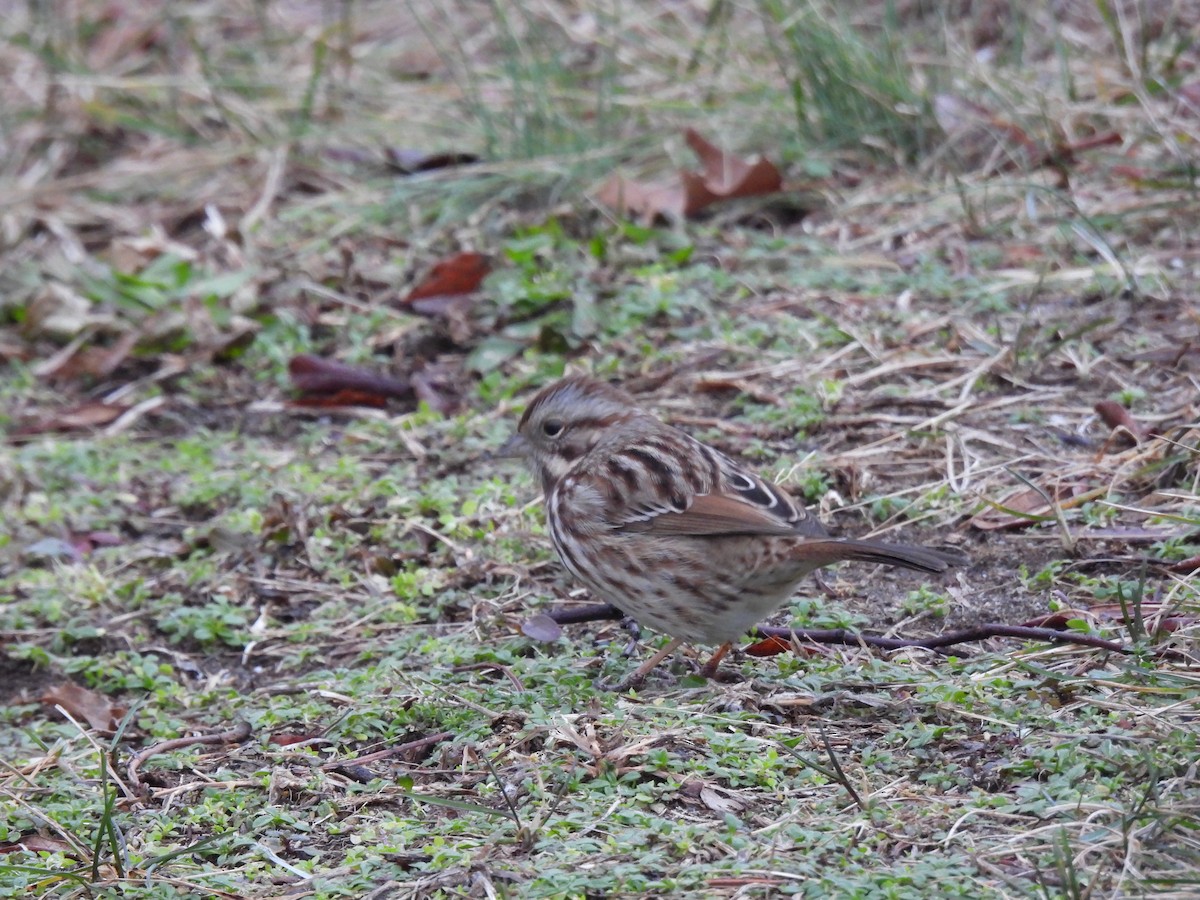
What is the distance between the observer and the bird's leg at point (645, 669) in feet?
13.0

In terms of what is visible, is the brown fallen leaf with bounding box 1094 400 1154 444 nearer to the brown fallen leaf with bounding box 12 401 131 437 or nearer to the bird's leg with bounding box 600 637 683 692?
the bird's leg with bounding box 600 637 683 692

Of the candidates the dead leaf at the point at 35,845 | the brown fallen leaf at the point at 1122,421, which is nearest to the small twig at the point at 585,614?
the dead leaf at the point at 35,845

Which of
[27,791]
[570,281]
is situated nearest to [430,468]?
[570,281]

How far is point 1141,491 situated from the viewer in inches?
179

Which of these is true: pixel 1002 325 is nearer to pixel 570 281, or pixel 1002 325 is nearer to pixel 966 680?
pixel 570 281

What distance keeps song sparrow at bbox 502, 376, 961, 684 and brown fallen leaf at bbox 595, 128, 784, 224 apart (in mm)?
2464

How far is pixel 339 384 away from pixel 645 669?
8.72 feet

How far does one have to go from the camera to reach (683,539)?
408cm

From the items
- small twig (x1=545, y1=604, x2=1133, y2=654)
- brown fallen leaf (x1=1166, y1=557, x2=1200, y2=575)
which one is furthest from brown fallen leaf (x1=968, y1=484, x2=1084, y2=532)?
small twig (x1=545, y1=604, x2=1133, y2=654)

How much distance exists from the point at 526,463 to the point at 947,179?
2913mm

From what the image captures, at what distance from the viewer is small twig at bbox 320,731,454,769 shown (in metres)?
3.71

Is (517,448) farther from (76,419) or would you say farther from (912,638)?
(76,419)

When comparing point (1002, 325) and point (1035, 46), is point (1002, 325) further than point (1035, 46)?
No

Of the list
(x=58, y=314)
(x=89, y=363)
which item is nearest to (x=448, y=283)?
(x=89, y=363)
